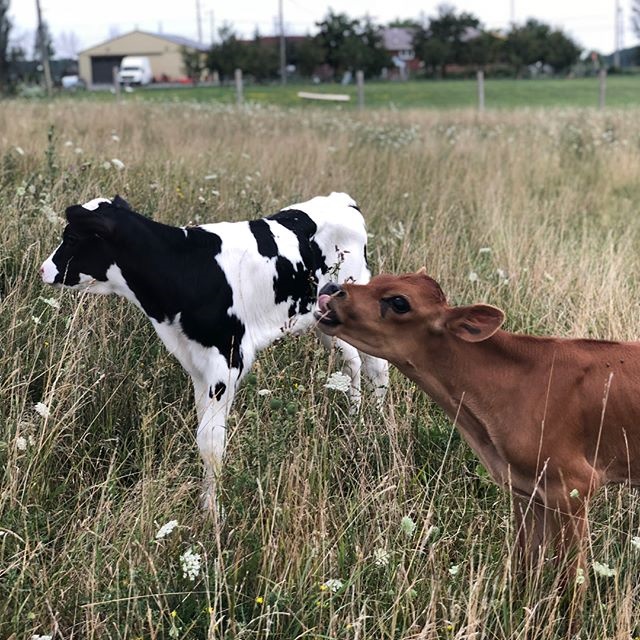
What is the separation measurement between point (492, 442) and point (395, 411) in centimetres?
103

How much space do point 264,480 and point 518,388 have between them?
100cm

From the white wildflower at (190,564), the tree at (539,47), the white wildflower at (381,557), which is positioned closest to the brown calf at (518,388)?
the white wildflower at (381,557)

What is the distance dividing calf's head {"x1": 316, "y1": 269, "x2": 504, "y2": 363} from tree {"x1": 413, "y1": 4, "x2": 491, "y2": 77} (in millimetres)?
61069

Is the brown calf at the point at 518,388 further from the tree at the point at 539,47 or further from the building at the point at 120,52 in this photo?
the building at the point at 120,52

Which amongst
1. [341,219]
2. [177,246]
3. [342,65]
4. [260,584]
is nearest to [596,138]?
[341,219]

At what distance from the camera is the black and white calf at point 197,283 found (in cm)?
320

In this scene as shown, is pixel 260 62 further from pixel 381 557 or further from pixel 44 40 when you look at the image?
pixel 381 557

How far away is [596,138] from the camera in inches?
514

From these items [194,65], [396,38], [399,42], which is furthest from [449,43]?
[396,38]

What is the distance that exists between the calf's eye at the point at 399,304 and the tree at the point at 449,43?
200 feet

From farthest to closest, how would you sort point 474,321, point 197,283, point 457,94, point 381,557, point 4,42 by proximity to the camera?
point 457,94, point 4,42, point 197,283, point 474,321, point 381,557

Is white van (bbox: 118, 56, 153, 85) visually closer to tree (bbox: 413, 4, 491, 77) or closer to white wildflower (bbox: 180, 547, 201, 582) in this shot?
tree (bbox: 413, 4, 491, 77)

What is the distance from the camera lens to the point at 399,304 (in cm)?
272

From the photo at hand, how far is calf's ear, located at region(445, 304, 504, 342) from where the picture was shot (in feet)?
8.57
